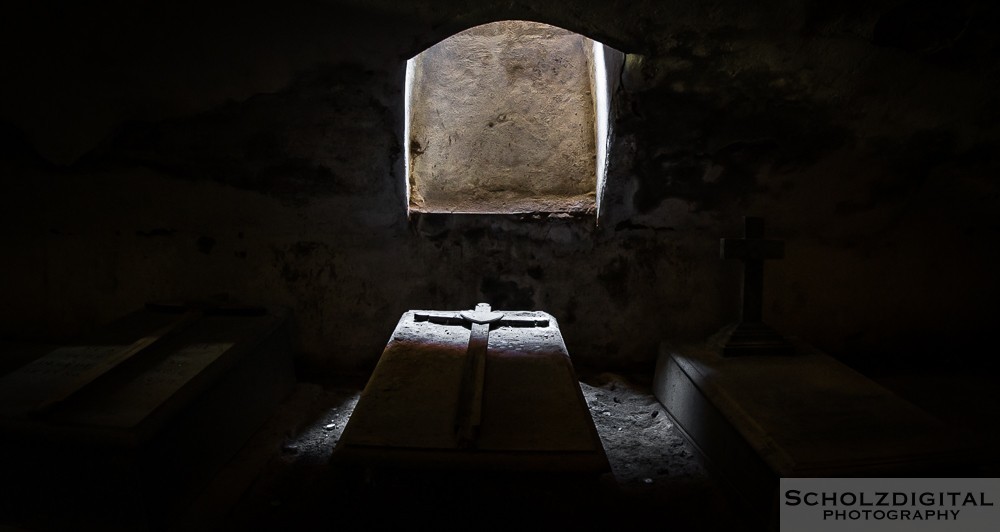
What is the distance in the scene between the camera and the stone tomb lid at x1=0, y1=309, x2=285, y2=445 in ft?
6.50

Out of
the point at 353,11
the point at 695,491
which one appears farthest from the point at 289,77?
the point at 695,491

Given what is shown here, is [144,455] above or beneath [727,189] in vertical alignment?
beneath

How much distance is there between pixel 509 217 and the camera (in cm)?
327

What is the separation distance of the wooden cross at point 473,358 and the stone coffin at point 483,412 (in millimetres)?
20

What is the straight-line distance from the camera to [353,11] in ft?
7.86

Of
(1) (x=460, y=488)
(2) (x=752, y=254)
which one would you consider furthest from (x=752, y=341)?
(1) (x=460, y=488)

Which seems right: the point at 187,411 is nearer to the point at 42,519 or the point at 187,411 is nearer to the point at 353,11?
the point at 42,519

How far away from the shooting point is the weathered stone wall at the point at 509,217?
96.5 inches

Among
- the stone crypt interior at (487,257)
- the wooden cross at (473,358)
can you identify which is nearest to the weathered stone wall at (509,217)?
the stone crypt interior at (487,257)

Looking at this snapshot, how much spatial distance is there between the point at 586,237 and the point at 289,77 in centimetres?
165

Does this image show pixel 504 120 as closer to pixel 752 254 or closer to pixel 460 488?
pixel 752 254

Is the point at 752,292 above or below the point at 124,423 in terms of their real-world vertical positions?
above

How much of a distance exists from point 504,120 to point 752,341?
1785 mm

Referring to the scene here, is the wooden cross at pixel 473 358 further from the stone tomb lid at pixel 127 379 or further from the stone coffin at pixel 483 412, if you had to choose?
the stone tomb lid at pixel 127 379
